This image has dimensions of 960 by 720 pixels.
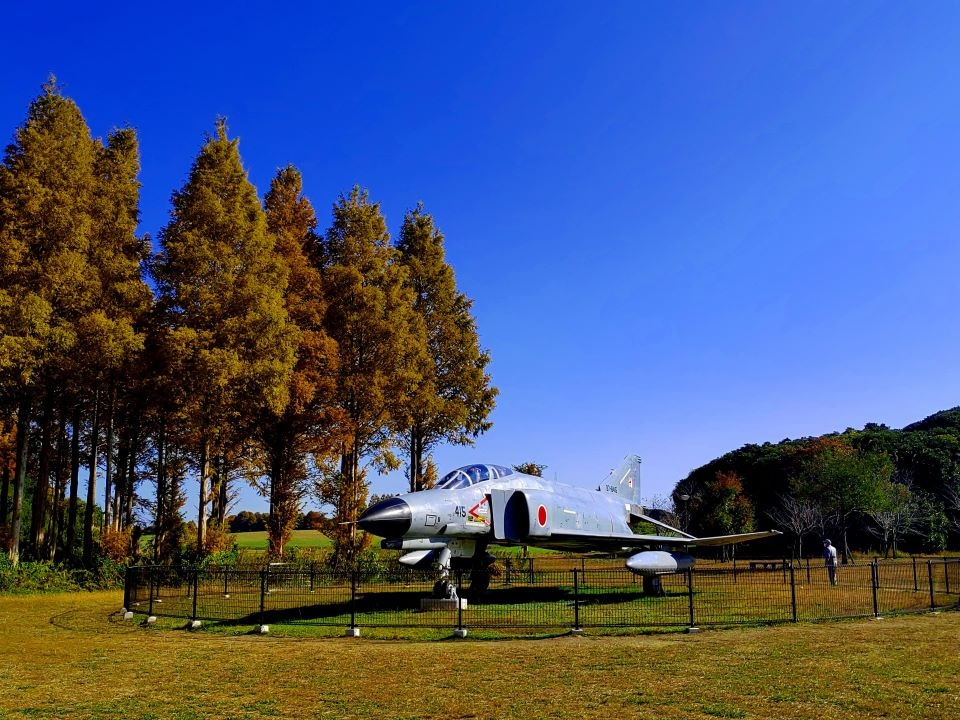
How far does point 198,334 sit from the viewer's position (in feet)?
79.9

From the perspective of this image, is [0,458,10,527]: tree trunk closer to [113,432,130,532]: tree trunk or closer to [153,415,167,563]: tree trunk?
[113,432,130,532]: tree trunk

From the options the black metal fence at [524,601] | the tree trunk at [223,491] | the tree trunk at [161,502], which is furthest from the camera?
the tree trunk at [223,491]

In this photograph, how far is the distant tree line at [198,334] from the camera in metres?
23.9

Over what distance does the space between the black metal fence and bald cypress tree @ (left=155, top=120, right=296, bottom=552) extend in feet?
19.4

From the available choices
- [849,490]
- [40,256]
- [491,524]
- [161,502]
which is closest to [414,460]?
[161,502]

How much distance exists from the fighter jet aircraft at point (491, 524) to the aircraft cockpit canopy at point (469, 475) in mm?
27

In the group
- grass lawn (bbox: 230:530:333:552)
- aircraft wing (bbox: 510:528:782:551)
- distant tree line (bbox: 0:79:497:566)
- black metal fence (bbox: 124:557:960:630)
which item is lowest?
grass lawn (bbox: 230:530:333:552)

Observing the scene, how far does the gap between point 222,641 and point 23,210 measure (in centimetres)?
1732

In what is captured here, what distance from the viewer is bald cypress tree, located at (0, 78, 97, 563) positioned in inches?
891

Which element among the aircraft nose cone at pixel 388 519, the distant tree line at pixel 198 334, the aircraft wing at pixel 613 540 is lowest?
the aircraft wing at pixel 613 540

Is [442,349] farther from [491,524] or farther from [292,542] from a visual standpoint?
[292,542]

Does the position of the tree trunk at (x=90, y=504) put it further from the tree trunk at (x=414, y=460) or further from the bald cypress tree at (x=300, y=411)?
the tree trunk at (x=414, y=460)

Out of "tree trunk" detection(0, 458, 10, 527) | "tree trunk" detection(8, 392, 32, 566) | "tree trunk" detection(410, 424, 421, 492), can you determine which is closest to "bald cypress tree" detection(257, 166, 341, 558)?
"tree trunk" detection(410, 424, 421, 492)

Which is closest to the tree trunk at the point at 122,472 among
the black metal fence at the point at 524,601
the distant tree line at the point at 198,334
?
the distant tree line at the point at 198,334
